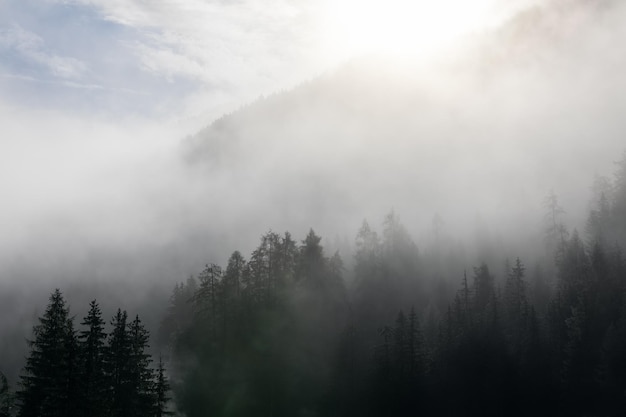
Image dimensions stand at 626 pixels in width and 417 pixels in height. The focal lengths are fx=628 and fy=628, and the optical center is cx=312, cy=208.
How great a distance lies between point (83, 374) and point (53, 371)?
83.6 inches

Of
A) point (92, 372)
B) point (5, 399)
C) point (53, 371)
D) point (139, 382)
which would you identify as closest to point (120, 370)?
point (139, 382)

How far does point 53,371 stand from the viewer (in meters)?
40.5

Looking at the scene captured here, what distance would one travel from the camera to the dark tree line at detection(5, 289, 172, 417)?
130ft

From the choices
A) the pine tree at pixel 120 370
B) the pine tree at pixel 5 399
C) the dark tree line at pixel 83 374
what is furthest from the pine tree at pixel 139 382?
the pine tree at pixel 5 399

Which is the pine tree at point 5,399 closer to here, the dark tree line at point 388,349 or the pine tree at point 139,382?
the pine tree at point 139,382

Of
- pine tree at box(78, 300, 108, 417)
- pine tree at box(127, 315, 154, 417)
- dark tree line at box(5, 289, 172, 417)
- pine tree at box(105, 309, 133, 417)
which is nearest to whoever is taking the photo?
dark tree line at box(5, 289, 172, 417)

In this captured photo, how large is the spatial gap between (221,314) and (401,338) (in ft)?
82.8

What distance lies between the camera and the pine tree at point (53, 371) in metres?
39.2

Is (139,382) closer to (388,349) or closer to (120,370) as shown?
(120,370)

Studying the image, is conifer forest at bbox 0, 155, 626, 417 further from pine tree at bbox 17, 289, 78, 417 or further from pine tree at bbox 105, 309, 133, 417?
pine tree at bbox 17, 289, 78, 417

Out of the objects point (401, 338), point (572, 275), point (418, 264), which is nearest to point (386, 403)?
point (401, 338)

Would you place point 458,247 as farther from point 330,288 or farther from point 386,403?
point 386,403

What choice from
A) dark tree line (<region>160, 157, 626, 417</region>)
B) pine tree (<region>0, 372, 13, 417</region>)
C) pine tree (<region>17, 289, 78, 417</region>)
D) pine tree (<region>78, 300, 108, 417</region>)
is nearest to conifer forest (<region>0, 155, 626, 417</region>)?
dark tree line (<region>160, 157, 626, 417</region>)

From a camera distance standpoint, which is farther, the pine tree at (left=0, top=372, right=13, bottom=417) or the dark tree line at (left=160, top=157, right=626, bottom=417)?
the dark tree line at (left=160, top=157, right=626, bottom=417)
